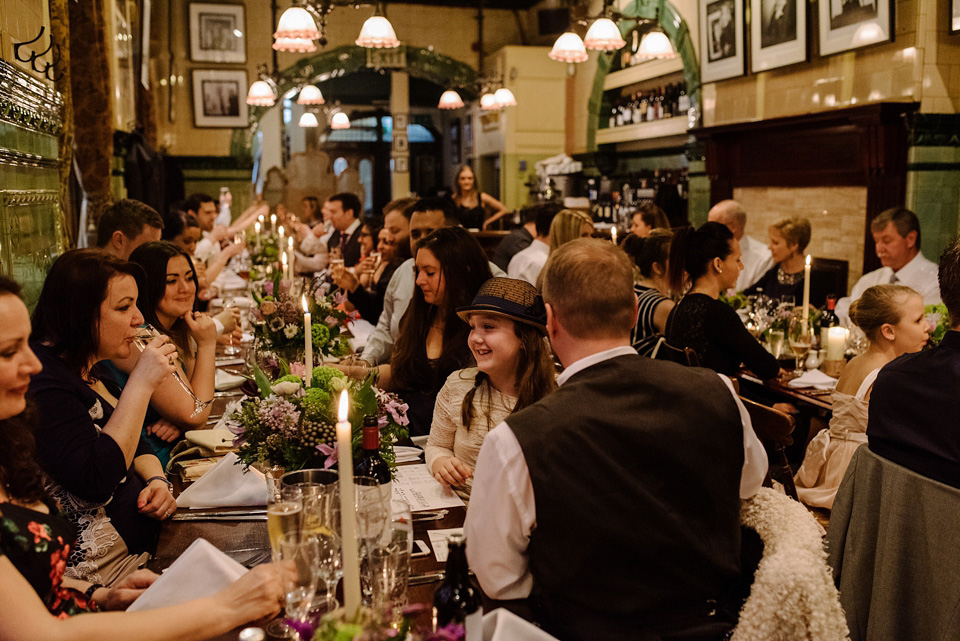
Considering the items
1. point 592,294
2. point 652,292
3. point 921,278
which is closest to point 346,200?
point 652,292

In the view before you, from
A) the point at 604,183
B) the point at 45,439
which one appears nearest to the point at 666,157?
the point at 604,183

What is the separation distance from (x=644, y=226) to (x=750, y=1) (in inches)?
85.3

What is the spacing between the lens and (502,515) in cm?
150

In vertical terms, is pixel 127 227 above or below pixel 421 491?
above

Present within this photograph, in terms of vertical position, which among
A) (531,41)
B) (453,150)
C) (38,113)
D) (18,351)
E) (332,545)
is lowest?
(332,545)

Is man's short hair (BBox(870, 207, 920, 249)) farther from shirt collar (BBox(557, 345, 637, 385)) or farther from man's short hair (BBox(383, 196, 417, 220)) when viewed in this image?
shirt collar (BBox(557, 345, 637, 385))

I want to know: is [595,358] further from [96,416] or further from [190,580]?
[96,416]

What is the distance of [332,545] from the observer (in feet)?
4.93

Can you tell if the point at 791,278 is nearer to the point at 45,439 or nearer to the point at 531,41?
the point at 45,439

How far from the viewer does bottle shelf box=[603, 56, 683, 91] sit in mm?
8937

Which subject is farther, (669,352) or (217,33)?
(217,33)

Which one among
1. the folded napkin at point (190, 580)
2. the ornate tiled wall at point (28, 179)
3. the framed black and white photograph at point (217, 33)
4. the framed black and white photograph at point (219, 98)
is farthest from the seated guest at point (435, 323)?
the framed black and white photograph at point (217, 33)

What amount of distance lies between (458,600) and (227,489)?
1.02 metres

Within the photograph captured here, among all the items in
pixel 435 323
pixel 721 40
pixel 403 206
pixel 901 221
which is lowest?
pixel 435 323
